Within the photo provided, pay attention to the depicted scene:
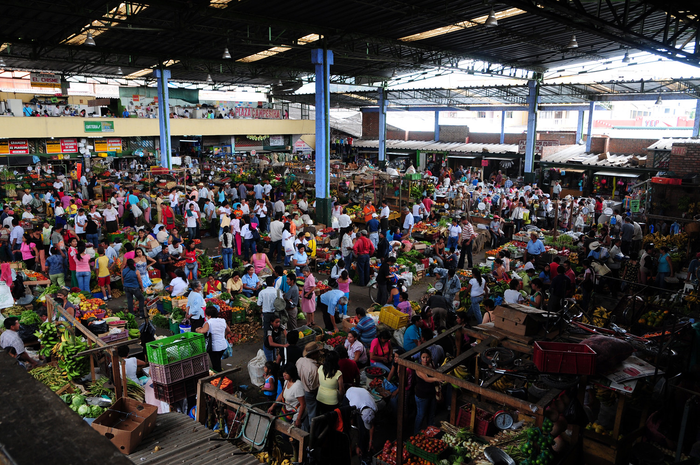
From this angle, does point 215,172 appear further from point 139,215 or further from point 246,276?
point 246,276

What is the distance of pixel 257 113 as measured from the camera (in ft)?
98.6

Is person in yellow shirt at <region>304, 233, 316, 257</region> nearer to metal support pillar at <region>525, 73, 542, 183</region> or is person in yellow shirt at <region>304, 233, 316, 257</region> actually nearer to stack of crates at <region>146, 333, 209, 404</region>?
stack of crates at <region>146, 333, 209, 404</region>

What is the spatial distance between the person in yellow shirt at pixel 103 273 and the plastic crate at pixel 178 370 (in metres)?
5.44

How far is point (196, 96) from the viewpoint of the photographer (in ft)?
109

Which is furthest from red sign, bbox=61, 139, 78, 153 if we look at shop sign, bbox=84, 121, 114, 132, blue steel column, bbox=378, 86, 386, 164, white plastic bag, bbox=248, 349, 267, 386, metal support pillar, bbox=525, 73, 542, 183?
metal support pillar, bbox=525, 73, 542, 183

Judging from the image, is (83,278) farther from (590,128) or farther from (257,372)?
(590,128)

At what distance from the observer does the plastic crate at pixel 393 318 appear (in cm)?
781

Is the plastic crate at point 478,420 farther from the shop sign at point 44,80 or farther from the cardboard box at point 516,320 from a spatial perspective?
the shop sign at point 44,80

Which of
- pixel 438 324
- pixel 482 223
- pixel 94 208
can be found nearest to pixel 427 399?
pixel 438 324

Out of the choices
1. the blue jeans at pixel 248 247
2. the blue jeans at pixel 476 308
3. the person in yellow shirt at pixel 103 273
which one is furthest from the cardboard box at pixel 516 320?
the blue jeans at pixel 248 247

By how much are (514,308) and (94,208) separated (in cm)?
1362

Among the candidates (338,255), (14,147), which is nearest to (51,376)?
(338,255)

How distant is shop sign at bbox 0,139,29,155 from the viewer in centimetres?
2080

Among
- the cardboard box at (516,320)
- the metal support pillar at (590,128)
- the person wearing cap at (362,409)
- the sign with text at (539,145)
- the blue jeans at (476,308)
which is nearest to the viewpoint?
the cardboard box at (516,320)
